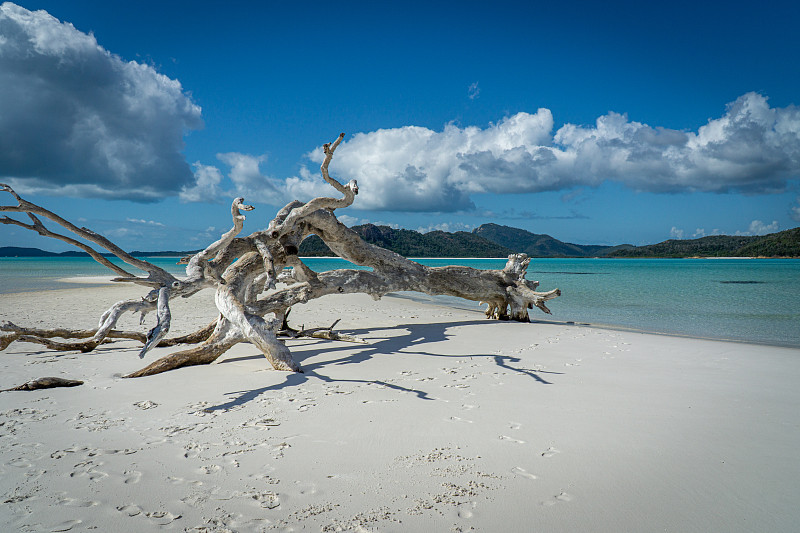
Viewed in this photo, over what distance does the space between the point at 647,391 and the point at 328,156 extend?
516 centimetres

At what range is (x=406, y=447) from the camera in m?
3.20

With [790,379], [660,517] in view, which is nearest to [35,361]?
[660,517]

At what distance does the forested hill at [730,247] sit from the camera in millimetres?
87062

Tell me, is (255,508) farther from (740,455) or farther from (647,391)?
(647,391)

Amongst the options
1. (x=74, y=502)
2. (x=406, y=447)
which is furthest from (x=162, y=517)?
(x=406, y=447)

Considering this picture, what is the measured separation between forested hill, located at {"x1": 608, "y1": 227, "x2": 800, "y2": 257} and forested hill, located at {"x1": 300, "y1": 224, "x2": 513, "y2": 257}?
4348 cm

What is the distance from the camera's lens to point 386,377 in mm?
5227

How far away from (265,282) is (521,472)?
572 cm

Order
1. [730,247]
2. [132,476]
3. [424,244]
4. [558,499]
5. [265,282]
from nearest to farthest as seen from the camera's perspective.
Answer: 1. [558,499]
2. [132,476]
3. [265,282]
4. [730,247]
5. [424,244]

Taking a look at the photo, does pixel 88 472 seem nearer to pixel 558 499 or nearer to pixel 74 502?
pixel 74 502

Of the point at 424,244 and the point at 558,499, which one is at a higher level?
the point at 424,244

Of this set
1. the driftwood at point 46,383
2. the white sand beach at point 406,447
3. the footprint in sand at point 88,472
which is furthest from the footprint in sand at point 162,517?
the driftwood at point 46,383

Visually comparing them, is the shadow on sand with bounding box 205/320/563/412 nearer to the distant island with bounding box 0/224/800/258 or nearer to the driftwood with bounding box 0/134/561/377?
the driftwood with bounding box 0/134/561/377

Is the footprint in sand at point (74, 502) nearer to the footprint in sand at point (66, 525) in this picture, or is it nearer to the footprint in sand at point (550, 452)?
the footprint in sand at point (66, 525)
